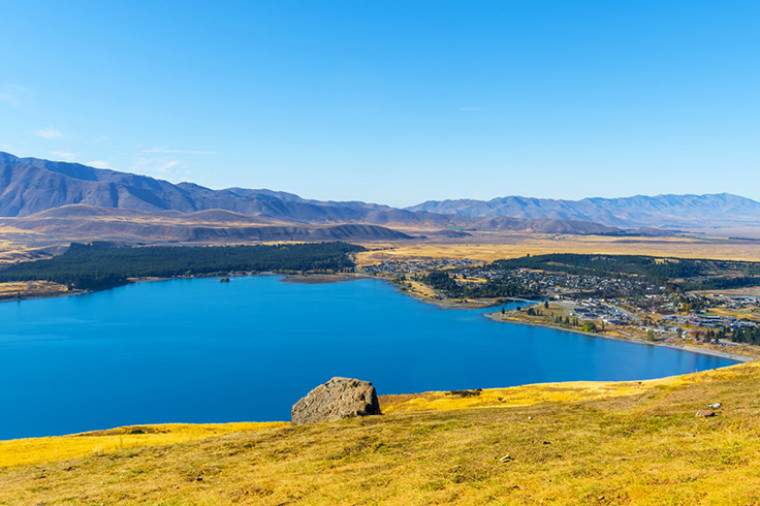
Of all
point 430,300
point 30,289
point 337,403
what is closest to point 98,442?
point 337,403

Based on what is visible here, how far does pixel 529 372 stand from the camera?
71062 mm

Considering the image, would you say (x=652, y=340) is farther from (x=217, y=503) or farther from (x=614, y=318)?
(x=217, y=503)

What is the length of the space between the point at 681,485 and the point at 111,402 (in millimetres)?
63594

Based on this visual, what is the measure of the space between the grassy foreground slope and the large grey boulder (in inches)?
94.1

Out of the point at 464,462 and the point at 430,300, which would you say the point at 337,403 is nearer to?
the point at 464,462

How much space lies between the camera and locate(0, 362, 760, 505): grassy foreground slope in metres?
12.0

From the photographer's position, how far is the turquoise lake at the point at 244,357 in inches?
2259

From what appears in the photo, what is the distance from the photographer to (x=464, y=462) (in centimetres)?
1504

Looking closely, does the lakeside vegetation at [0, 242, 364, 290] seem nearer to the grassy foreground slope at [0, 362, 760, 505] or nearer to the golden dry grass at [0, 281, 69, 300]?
the golden dry grass at [0, 281, 69, 300]

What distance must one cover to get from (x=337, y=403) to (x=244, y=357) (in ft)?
179

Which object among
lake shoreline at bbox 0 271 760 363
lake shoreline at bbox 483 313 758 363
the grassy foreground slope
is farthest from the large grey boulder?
lake shoreline at bbox 0 271 760 363

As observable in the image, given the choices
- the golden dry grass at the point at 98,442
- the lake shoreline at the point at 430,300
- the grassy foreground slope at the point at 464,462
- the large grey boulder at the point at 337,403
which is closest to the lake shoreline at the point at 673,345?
the lake shoreline at the point at 430,300

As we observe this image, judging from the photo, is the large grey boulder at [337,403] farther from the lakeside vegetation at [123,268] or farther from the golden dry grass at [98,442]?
the lakeside vegetation at [123,268]

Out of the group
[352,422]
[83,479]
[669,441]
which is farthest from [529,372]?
[83,479]
